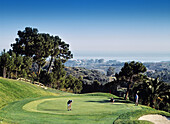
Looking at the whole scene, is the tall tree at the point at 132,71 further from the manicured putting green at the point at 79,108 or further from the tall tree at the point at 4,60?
the tall tree at the point at 4,60

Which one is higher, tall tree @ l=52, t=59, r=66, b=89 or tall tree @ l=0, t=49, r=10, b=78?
tall tree @ l=0, t=49, r=10, b=78

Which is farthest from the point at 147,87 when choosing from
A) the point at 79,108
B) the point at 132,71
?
the point at 79,108

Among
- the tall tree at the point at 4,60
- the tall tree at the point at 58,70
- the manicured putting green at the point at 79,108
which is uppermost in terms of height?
the tall tree at the point at 4,60

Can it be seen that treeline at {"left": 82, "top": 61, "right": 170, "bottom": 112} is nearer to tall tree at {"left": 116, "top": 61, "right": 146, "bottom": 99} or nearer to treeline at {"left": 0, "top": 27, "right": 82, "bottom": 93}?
tall tree at {"left": 116, "top": 61, "right": 146, "bottom": 99}

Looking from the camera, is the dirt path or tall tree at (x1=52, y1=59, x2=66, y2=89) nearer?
the dirt path

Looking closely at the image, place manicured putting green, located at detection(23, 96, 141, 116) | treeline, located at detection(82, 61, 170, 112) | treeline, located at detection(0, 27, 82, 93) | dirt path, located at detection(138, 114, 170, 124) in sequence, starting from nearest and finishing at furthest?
dirt path, located at detection(138, 114, 170, 124), manicured putting green, located at detection(23, 96, 141, 116), treeline, located at detection(82, 61, 170, 112), treeline, located at detection(0, 27, 82, 93)

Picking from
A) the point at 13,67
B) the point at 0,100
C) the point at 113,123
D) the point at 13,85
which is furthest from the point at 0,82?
the point at 113,123

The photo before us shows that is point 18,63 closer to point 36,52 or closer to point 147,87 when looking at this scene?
point 36,52

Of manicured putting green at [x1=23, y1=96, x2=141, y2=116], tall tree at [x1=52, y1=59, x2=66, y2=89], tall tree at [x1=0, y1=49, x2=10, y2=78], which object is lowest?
manicured putting green at [x1=23, y1=96, x2=141, y2=116]

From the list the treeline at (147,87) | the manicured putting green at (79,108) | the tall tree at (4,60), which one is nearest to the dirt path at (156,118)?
the manicured putting green at (79,108)

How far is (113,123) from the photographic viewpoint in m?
18.9

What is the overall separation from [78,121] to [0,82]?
25.0 metres

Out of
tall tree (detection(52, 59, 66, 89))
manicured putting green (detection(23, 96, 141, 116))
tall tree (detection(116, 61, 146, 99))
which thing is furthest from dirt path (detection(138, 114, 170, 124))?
tall tree (detection(52, 59, 66, 89))

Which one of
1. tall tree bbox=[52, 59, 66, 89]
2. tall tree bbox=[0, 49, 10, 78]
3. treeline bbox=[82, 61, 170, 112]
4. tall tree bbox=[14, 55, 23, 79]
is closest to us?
treeline bbox=[82, 61, 170, 112]
